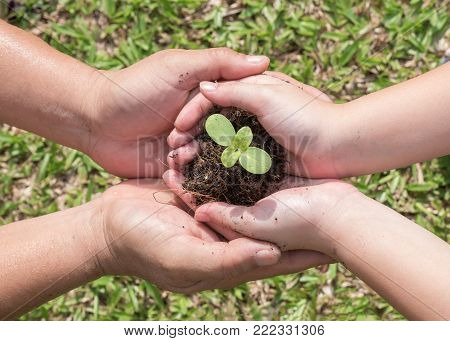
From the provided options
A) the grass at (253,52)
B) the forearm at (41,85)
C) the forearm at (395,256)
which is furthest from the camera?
the grass at (253,52)

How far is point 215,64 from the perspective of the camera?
7.24ft

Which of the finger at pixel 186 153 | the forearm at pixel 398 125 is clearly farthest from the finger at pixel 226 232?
the forearm at pixel 398 125

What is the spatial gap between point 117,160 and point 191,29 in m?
1.17

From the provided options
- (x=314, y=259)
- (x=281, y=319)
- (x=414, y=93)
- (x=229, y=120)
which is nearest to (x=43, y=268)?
(x=229, y=120)

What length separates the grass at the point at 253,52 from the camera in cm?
295

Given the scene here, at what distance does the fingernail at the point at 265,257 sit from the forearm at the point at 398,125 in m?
0.48

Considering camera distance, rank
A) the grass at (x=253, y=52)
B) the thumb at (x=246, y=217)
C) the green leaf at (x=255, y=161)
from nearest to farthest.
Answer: the green leaf at (x=255, y=161)
the thumb at (x=246, y=217)
the grass at (x=253, y=52)

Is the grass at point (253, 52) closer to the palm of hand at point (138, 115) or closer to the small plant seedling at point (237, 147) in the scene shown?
the palm of hand at point (138, 115)

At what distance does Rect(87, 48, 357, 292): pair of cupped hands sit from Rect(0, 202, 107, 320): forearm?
65 mm

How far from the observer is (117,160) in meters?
2.48

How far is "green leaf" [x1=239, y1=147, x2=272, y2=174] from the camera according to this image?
1.95 meters

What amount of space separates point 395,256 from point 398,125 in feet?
1.68

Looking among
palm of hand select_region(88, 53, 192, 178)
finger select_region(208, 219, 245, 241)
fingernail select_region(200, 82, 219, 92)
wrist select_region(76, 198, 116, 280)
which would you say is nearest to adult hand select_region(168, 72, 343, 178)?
fingernail select_region(200, 82, 219, 92)

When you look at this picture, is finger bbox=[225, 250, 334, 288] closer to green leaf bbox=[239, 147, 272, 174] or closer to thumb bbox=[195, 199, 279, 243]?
thumb bbox=[195, 199, 279, 243]
